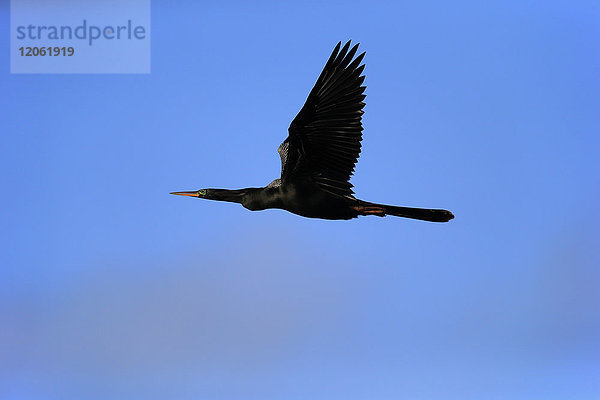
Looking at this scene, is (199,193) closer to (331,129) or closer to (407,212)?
(331,129)

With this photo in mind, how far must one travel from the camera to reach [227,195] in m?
13.9

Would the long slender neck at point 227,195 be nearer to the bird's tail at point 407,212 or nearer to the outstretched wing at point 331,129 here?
the outstretched wing at point 331,129

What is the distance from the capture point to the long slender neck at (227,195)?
13766mm

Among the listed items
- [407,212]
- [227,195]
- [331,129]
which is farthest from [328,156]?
[227,195]

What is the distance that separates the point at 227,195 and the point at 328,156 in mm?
1918

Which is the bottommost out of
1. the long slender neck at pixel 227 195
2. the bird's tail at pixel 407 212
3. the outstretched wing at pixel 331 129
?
the bird's tail at pixel 407 212

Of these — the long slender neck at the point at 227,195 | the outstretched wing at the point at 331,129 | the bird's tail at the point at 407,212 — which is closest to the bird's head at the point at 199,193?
the long slender neck at the point at 227,195

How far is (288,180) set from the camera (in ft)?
43.7

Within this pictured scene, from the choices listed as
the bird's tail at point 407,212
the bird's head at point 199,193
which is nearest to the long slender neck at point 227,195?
the bird's head at point 199,193

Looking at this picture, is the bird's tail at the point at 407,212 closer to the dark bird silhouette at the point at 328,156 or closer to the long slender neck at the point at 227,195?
the dark bird silhouette at the point at 328,156

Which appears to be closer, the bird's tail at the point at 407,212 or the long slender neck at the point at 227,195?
the bird's tail at the point at 407,212

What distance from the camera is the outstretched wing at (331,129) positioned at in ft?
42.9

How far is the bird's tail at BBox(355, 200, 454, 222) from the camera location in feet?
43.0

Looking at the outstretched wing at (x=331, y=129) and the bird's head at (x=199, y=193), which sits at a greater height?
the outstretched wing at (x=331, y=129)
